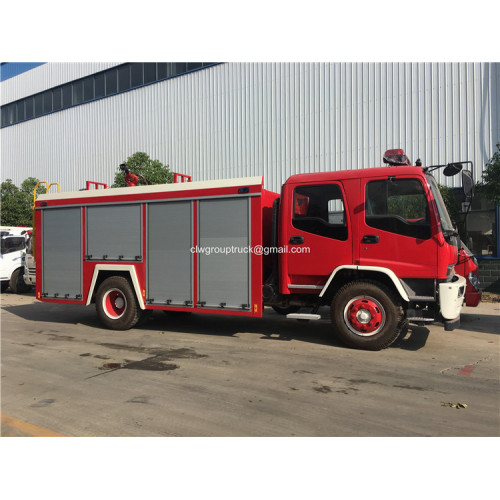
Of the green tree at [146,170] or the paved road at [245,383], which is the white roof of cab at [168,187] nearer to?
the paved road at [245,383]

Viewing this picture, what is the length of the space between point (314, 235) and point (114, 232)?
3.83 meters

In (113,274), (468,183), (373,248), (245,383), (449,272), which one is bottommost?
(245,383)

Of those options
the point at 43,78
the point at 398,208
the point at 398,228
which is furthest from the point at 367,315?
the point at 43,78

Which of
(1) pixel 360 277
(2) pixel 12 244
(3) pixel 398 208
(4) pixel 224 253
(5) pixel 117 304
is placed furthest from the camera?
(2) pixel 12 244

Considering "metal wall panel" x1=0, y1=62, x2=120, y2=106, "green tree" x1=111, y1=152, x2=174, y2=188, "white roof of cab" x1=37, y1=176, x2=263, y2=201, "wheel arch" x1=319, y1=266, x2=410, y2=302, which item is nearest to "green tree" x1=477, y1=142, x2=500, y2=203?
"wheel arch" x1=319, y1=266, x2=410, y2=302

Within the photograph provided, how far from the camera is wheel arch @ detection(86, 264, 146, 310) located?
7887 mm

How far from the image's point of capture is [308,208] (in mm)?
6785

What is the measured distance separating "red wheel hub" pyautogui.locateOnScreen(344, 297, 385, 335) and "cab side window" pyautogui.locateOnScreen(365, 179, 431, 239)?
1101 mm

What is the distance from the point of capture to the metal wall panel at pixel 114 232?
313 inches

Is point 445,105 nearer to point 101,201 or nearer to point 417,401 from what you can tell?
point 101,201

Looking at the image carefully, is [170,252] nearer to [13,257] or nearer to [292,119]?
[13,257]

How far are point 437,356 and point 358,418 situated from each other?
2.79m

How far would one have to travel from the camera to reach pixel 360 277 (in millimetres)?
6590

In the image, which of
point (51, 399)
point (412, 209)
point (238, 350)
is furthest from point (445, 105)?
point (51, 399)
